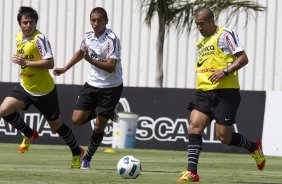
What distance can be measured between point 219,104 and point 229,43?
0.74m

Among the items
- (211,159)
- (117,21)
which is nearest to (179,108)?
(211,159)

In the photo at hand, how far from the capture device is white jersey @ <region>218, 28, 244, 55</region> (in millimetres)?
12789

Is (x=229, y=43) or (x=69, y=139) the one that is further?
(x=69, y=139)

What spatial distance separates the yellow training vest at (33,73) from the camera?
48.0ft

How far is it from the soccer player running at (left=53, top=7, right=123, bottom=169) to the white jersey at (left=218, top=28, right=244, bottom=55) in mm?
1970

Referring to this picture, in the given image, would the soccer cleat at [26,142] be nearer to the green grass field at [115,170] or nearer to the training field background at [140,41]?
the green grass field at [115,170]

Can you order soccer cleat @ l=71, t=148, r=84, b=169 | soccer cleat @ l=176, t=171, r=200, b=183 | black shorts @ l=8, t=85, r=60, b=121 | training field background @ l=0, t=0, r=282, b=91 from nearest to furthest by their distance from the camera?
soccer cleat @ l=176, t=171, r=200, b=183 < soccer cleat @ l=71, t=148, r=84, b=169 < black shorts @ l=8, t=85, r=60, b=121 < training field background @ l=0, t=0, r=282, b=91

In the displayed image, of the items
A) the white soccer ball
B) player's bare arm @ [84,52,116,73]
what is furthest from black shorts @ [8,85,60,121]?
the white soccer ball

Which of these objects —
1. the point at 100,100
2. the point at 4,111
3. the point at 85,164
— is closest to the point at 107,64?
the point at 100,100

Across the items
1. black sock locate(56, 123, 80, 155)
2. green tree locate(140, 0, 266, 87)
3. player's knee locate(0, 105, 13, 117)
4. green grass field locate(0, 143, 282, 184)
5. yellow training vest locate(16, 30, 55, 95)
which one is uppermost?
green tree locate(140, 0, 266, 87)

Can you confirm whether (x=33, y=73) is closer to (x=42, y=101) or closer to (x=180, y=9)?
(x=42, y=101)

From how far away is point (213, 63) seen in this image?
12.9m

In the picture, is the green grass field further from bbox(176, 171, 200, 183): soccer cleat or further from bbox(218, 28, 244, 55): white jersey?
bbox(218, 28, 244, 55): white jersey

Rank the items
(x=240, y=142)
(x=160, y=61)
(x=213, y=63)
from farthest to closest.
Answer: (x=160, y=61) → (x=240, y=142) → (x=213, y=63)
